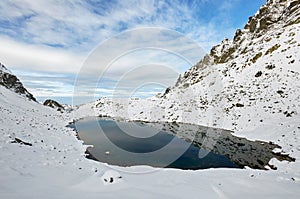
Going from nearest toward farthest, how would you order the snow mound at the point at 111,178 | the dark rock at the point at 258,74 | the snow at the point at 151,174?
1. the snow at the point at 151,174
2. the snow mound at the point at 111,178
3. the dark rock at the point at 258,74

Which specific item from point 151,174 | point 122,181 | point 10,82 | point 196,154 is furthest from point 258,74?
point 10,82

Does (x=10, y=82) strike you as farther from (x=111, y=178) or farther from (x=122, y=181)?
(x=122, y=181)

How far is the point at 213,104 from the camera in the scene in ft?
137

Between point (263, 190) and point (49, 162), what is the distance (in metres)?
12.1

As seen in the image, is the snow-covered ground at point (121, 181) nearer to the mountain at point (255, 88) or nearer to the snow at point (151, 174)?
the snow at point (151, 174)

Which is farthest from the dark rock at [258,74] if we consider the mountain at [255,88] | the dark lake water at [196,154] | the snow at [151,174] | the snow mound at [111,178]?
the snow mound at [111,178]

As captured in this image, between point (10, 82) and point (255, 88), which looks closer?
point (255, 88)

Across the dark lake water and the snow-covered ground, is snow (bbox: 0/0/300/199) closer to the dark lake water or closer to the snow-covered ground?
the snow-covered ground

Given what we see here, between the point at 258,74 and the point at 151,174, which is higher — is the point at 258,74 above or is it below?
above

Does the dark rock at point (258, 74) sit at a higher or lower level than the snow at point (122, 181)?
higher

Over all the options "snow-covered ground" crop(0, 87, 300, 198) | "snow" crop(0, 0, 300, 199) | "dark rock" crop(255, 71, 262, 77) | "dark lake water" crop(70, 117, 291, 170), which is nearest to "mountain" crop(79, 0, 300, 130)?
"dark rock" crop(255, 71, 262, 77)

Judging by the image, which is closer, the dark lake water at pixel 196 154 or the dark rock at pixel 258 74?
the dark lake water at pixel 196 154

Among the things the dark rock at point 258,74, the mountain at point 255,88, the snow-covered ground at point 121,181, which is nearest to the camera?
the snow-covered ground at point 121,181

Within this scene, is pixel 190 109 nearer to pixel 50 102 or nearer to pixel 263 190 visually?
pixel 263 190
